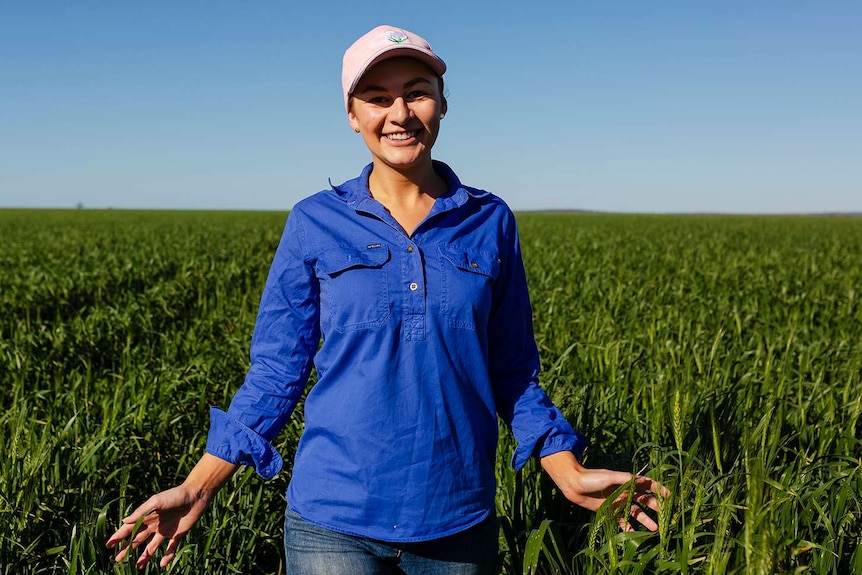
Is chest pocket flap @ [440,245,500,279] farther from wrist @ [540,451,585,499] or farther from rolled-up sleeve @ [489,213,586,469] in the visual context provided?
wrist @ [540,451,585,499]

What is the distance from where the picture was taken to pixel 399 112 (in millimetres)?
1832

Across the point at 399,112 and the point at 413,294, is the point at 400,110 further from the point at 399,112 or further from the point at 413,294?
the point at 413,294

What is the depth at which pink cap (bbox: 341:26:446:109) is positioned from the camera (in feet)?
5.89

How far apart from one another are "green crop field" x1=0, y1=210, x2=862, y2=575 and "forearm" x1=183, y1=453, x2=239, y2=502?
1.95 feet

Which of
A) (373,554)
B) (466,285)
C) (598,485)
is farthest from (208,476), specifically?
(598,485)

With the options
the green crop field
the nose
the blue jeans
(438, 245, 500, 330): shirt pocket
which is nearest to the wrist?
the green crop field

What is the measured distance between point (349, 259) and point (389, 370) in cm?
30

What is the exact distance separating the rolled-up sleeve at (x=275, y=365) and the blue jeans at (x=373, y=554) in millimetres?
198

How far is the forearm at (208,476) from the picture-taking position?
1.81 meters

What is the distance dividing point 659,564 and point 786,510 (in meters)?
0.50

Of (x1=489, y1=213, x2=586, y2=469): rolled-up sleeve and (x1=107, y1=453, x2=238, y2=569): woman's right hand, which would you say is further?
(x1=489, y1=213, x2=586, y2=469): rolled-up sleeve

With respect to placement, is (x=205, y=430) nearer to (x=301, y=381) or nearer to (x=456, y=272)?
(x=301, y=381)

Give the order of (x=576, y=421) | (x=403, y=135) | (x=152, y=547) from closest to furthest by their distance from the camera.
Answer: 1. (x=152, y=547)
2. (x=403, y=135)
3. (x=576, y=421)

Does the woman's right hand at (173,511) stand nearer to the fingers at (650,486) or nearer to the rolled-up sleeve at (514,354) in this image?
the rolled-up sleeve at (514,354)
